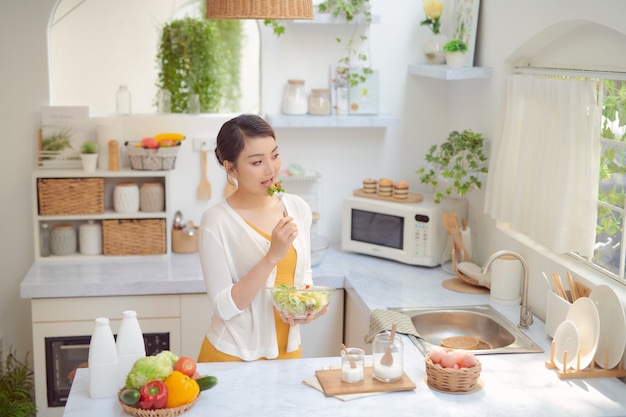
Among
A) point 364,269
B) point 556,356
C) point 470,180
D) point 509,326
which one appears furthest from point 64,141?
point 556,356

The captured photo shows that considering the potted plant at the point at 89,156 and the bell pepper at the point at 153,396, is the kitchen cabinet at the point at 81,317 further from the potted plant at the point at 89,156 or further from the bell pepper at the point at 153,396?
the bell pepper at the point at 153,396

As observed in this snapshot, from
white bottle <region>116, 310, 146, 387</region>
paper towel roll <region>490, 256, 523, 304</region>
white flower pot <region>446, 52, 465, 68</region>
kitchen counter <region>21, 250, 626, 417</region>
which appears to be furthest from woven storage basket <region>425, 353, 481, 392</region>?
white flower pot <region>446, 52, 465, 68</region>

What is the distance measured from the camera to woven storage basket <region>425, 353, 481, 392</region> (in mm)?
2666

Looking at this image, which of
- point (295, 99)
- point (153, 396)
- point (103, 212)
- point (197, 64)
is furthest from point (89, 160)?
point (153, 396)

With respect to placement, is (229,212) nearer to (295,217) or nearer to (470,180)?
(295,217)

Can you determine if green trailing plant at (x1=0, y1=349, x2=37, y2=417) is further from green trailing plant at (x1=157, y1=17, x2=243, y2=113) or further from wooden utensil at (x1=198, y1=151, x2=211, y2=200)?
green trailing plant at (x1=157, y1=17, x2=243, y2=113)

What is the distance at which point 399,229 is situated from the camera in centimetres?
433

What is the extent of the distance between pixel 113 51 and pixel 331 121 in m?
1.75

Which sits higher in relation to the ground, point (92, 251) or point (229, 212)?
point (229, 212)

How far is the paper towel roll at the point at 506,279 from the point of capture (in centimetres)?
370

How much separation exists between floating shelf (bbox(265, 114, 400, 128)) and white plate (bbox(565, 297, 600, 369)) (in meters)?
1.74

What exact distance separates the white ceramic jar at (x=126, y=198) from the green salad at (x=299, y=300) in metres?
1.78

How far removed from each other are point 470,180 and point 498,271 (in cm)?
55

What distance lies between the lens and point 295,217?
3.00 m
